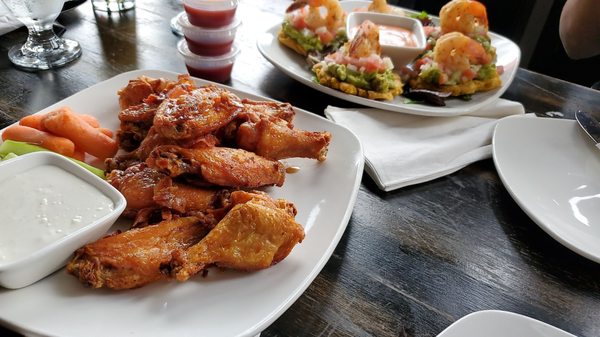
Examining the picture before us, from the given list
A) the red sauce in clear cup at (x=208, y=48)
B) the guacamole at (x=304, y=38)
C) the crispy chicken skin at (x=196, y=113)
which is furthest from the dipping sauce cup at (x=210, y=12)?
the crispy chicken skin at (x=196, y=113)

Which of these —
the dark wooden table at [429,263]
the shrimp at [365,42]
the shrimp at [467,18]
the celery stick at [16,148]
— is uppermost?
the shrimp at [467,18]

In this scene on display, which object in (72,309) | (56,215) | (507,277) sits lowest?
(507,277)

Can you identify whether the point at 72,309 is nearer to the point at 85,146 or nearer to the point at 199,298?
the point at 199,298

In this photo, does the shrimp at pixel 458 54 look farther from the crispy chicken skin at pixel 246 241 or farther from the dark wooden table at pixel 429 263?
the crispy chicken skin at pixel 246 241

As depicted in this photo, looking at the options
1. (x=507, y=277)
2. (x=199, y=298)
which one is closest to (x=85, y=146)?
(x=199, y=298)

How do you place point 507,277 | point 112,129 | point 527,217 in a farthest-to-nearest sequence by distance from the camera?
point 112,129
point 527,217
point 507,277

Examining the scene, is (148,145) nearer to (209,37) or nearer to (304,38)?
(209,37)
